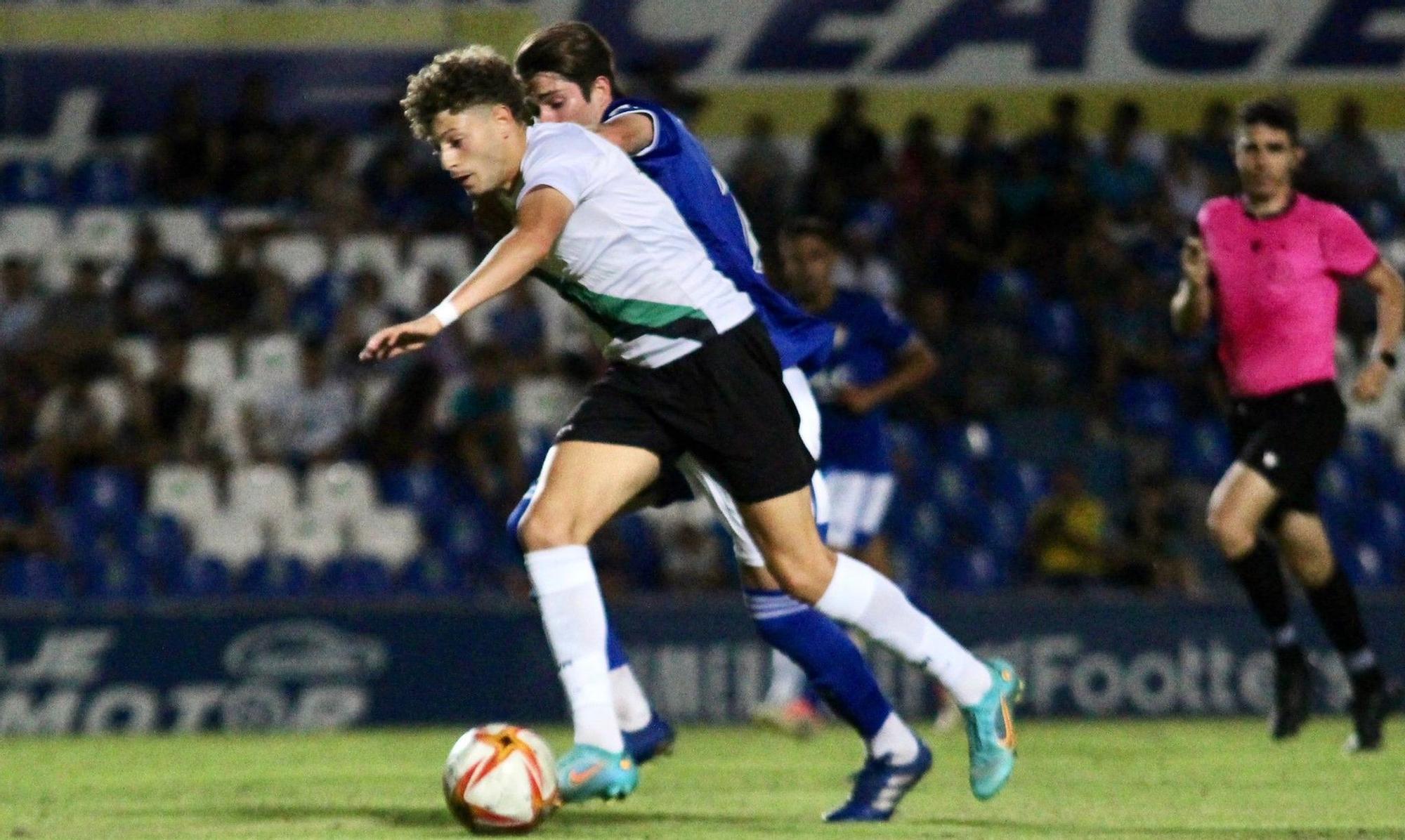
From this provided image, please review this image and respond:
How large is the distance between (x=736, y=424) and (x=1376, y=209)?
10.5 m

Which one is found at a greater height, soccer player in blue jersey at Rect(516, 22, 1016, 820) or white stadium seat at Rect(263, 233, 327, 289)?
soccer player in blue jersey at Rect(516, 22, 1016, 820)

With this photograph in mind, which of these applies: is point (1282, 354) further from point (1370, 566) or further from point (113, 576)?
point (113, 576)

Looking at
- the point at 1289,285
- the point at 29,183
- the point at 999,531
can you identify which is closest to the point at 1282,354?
the point at 1289,285

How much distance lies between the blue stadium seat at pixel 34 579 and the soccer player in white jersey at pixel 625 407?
7.06 m

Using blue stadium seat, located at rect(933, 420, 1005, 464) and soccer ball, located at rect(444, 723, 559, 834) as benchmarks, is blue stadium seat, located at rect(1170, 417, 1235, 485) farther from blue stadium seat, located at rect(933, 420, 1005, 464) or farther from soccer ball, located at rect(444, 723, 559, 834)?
soccer ball, located at rect(444, 723, 559, 834)

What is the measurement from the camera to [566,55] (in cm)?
622

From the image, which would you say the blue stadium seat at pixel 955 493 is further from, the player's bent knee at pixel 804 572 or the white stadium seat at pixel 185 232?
the player's bent knee at pixel 804 572

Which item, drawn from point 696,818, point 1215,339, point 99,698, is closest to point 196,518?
point 99,698

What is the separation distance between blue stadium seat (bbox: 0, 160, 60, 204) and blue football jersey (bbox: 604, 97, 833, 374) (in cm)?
960

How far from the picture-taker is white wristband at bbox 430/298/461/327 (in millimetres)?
5152

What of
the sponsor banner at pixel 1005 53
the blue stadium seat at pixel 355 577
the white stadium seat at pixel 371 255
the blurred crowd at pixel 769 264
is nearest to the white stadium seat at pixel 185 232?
the blurred crowd at pixel 769 264

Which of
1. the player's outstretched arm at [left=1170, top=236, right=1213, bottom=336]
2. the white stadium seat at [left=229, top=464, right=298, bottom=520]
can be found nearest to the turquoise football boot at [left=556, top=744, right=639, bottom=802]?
the player's outstretched arm at [left=1170, top=236, right=1213, bottom=336]

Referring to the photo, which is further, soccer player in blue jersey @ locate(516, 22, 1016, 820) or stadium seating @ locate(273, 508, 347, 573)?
stadium seating @ locate(273, 508, 347, 573)

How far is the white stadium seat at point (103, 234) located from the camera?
1426cm
